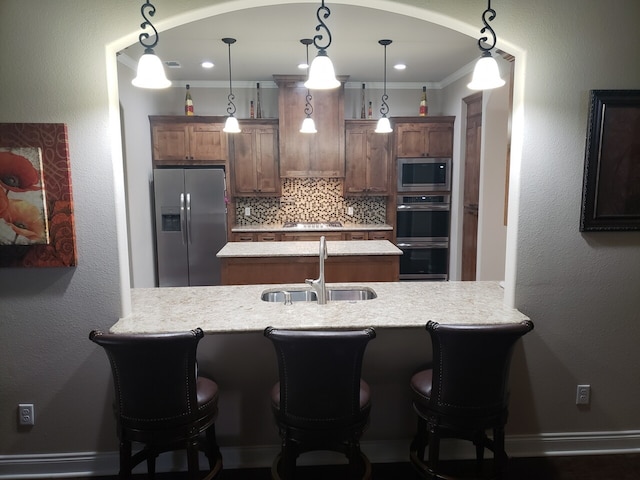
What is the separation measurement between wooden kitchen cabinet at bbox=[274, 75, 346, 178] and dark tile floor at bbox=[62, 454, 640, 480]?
3965 mm

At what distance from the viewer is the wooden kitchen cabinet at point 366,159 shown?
578cm

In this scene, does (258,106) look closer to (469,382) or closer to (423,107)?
(423,107)

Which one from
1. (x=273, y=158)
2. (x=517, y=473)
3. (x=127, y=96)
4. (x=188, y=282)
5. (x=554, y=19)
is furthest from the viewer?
(x=273, y=158)

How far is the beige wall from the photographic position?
2.07m

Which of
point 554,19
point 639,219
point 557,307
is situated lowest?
point 557,307

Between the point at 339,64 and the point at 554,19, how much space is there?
302 centimetres

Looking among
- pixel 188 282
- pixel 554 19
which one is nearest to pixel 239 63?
pixel 188 282

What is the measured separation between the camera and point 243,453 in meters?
2.40

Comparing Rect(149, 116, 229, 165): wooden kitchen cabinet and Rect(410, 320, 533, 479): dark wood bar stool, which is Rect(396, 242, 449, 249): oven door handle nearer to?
Rect(149, 116, 229, 165): wooden kitchen cabinet

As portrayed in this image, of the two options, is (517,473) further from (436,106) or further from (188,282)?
(436,106)

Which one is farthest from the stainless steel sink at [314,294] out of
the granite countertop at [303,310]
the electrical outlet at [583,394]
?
the electrical outlet at [583,394]

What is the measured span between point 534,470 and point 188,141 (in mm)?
4719

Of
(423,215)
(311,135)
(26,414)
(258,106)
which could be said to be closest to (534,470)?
(26,414)

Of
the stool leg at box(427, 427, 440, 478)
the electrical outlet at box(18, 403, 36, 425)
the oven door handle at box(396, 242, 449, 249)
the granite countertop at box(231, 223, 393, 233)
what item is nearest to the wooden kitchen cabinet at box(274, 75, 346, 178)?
the granite countertop at box(231, 223, 393, 233)
